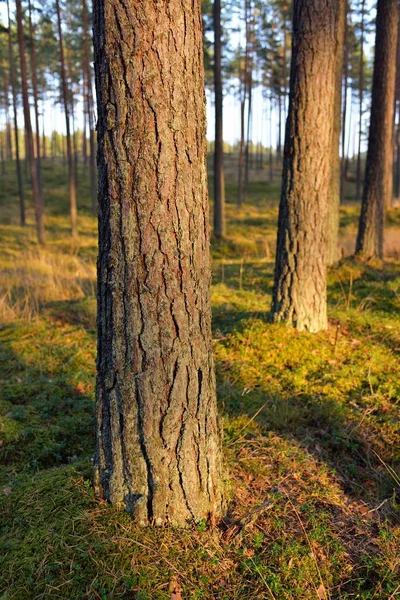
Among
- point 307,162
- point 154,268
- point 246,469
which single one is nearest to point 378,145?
point 307,162

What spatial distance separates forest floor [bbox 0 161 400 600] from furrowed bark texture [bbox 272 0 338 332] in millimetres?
539

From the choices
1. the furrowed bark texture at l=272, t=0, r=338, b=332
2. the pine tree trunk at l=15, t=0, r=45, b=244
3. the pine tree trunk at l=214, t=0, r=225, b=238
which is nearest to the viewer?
the furrowed bark texture at l=272, t=0, r=338, b=332

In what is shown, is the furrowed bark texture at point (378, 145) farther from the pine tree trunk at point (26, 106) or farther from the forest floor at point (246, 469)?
the pine tree trunk at point (26, 106)

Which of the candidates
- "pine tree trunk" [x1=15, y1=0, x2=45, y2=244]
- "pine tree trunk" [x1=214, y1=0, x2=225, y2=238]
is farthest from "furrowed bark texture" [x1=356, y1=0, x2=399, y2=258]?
"pine tree trunk" [x1=15, y1=0, x2=45, y2=244]

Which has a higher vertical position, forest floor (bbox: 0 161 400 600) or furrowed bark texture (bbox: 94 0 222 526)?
furrowed bark texture (bbox: 94 0 222 526)

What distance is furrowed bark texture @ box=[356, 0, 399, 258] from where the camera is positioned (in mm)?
9664

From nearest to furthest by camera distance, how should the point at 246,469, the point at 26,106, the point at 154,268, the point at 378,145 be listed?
the point at 154,268 → the point at 246,469 → the point at 378,145 → the point at 26,106

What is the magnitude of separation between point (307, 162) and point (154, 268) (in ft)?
11.2

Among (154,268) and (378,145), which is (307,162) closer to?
(154,268)

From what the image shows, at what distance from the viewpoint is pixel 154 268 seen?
214 cm

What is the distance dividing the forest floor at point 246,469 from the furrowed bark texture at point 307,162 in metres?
0.54

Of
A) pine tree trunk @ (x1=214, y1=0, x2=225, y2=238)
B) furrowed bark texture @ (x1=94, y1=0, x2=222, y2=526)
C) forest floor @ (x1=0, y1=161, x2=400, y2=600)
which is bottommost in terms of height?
forest floor @ (x1=0, y1=161, x2=400, y2=600)

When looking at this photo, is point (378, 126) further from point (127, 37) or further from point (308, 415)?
point (127, 37)

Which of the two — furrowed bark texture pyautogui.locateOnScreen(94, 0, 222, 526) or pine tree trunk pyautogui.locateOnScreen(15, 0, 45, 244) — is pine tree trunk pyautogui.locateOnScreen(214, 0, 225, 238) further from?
furrowed bark texture pyautogui.locateOnScreen(94, 0, 222, 526)
